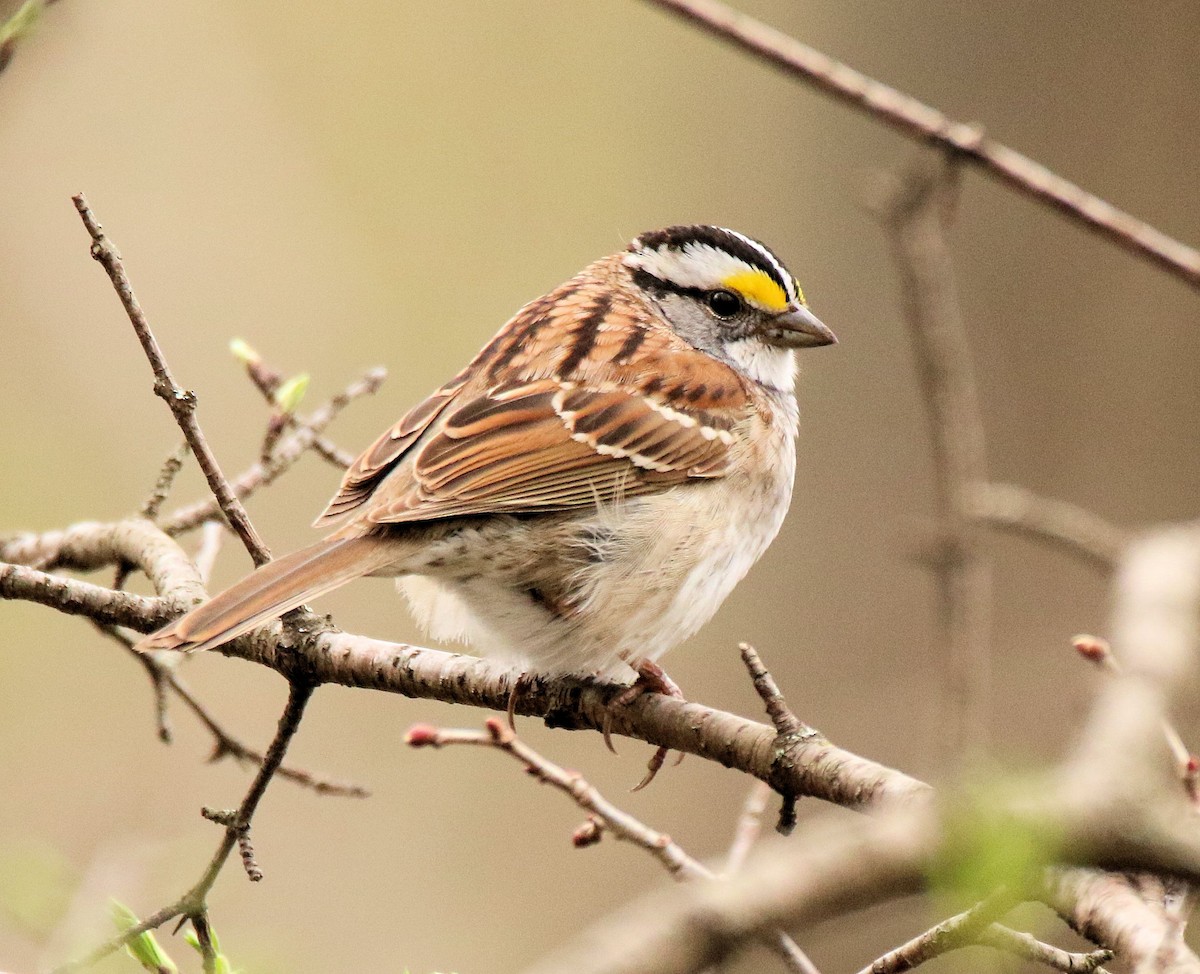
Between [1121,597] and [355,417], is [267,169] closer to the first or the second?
[355,417]

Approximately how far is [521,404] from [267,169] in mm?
6136

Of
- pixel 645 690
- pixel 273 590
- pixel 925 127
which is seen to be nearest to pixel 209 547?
pixel 273 590

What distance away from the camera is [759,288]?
4168 millimetres

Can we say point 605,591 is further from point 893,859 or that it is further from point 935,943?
point 893,859

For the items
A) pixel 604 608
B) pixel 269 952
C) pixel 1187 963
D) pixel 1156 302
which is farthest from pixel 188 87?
pixel 1187 963

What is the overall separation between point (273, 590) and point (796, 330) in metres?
1.99

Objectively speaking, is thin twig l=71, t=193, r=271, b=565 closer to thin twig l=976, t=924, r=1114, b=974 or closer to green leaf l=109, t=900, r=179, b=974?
green leaf l=109, t=900, r=179, b=974

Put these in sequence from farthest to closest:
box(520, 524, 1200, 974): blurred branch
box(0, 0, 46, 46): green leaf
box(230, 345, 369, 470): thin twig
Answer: box(230, 345, 369, 470): thin twig < box(0, 0, 46, 46): green leaf < box(520, 524, 1200, 974): blurred branch

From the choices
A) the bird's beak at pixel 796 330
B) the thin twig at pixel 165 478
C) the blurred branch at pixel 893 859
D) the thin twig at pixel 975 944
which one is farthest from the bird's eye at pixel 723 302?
the blurred branch at pixel 893 859

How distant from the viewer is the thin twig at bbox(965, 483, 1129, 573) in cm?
271

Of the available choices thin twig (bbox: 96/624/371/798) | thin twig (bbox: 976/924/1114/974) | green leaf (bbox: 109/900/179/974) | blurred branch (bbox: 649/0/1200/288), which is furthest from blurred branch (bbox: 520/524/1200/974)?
thin twig (bbox: 96/624/371/798)

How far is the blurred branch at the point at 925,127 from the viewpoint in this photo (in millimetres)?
2650

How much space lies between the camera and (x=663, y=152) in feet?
29.5

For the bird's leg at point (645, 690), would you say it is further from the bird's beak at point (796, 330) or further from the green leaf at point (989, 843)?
the green leaf at point (989, 843)
